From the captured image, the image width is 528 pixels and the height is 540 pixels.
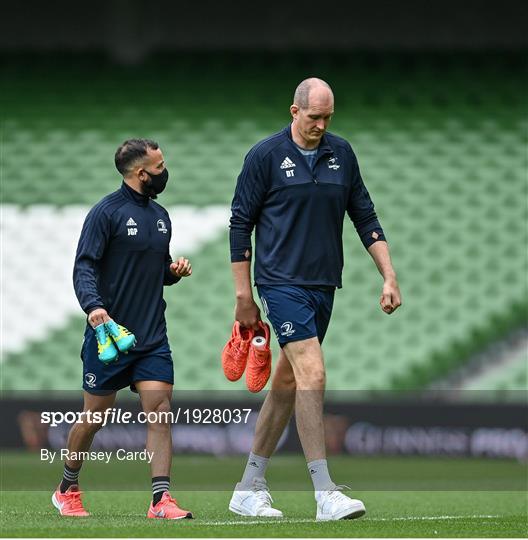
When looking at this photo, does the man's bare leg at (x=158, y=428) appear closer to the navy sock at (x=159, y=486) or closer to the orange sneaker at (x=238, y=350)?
the navy sock at (x=159, y=486)

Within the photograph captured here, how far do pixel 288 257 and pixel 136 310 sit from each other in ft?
2.77

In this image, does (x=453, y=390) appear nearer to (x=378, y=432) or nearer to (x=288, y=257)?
(x=378, y=432)

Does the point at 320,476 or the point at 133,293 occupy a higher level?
the point at 133,293

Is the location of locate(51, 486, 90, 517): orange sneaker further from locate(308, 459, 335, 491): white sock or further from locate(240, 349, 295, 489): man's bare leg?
locate(308, 459, 335, 491): white sock

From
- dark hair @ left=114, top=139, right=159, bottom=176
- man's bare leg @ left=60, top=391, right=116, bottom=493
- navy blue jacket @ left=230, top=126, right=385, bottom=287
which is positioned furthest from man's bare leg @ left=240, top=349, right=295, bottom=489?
dark hair @ left=114, top=139, right=159, bottom=176

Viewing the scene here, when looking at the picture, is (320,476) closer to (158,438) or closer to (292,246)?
(158,438)

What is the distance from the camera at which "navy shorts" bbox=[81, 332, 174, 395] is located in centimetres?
694

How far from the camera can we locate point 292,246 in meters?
6.92

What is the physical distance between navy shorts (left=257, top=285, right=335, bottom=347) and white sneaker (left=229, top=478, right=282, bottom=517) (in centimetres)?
84

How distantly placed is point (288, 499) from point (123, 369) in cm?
246

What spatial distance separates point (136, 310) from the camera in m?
7.01

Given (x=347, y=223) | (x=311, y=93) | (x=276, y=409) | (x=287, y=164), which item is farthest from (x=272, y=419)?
(x=347, y=223)

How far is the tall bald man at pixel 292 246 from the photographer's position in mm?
6820

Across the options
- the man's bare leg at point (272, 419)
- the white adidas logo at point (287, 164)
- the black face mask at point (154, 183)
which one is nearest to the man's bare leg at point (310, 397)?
the man's bare leg at point (272, 419)
